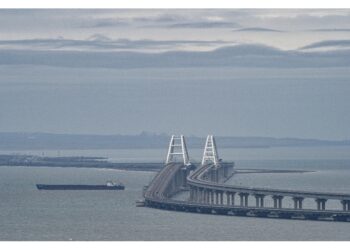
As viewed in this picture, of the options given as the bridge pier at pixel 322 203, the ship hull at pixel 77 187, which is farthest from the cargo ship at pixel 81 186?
the bridge pier at pixel 322 203

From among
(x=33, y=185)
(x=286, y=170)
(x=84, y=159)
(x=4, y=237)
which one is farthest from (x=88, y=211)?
(x=286, y=170)

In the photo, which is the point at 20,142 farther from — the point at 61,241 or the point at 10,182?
the point at 10,182

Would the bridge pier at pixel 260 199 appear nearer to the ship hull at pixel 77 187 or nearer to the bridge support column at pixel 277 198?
the bridge support column at pixel 277 198

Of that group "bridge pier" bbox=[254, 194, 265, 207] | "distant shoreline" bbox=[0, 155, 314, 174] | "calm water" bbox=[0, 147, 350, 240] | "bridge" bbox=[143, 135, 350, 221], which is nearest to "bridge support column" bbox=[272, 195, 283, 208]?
"bridge" bbox=[143, 135, 350, 221]

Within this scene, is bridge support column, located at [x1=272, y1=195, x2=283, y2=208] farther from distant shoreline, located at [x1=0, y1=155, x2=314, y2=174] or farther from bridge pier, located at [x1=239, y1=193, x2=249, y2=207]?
distant shoreline, located at [x1=0, y1=155, x2=314, y2=174]

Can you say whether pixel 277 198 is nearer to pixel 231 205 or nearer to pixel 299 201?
pixel 299 201

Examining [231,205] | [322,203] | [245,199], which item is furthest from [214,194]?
[322,203]
